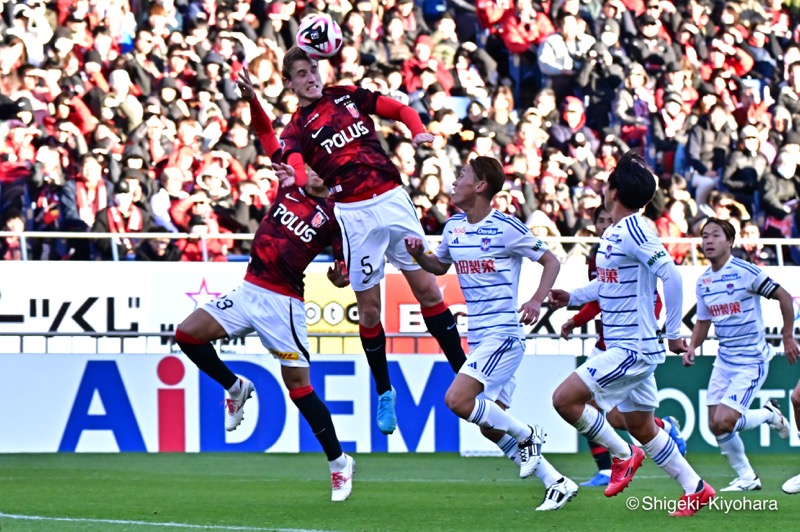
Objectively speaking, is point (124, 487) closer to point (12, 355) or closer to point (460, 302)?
point (12, 355)

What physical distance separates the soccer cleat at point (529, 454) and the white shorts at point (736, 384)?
2769mm

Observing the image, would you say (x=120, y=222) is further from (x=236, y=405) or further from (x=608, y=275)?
(x=608, y=275)

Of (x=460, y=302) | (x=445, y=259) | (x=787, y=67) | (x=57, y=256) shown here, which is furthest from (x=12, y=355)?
(x=787, y=67)

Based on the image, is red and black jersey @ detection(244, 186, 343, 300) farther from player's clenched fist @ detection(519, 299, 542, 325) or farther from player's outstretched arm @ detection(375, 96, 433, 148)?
player's clenched fist @ detection(519, 299, 542, 325)

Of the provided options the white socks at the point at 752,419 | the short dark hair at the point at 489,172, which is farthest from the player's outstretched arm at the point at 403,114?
Result: the white socks at the point at 752,419

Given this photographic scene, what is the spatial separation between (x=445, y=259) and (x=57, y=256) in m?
8.35

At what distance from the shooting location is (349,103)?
1062 centimetres

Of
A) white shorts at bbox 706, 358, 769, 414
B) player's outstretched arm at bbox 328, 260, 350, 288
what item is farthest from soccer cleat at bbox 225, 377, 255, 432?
white shorts at bbox 706, 358, 769, 414

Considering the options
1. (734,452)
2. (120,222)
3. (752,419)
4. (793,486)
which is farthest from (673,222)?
(793,486)

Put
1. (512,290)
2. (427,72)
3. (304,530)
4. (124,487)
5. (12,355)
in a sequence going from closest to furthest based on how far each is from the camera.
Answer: (304,530) → (512,290) → (124,487) → (12,355) → (427,72)

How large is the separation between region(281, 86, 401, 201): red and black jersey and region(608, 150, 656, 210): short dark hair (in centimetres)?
181

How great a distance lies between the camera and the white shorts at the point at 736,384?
478 inches

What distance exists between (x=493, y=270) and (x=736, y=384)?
3.08 metres

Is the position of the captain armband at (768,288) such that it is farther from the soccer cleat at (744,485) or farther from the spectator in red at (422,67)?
the spectator in red at (422,67)
